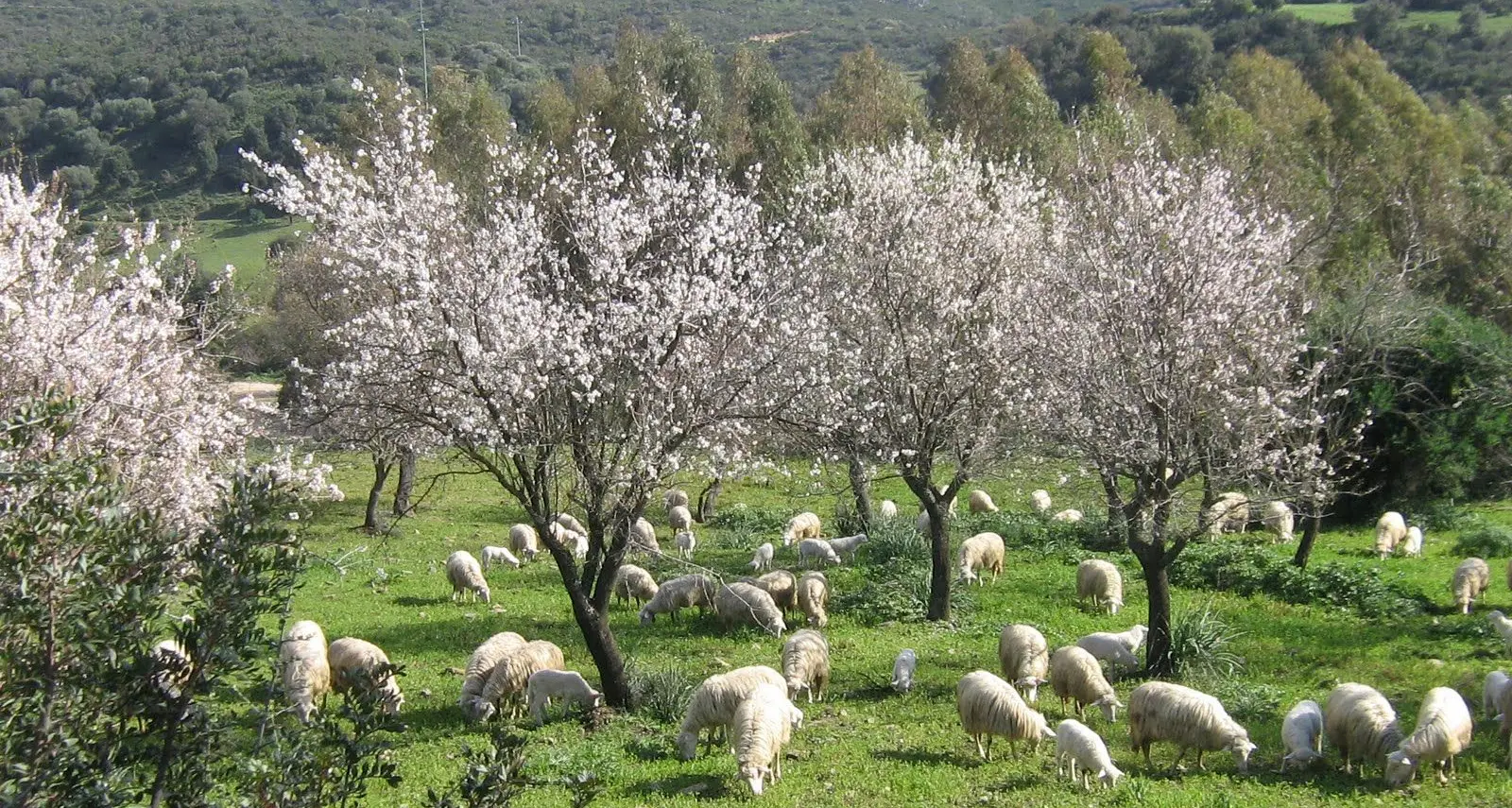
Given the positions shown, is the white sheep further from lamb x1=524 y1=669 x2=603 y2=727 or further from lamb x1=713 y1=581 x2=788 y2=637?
lamb x1=524 y1=669 x2=603 y2=727

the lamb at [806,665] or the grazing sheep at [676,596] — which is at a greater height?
the lamb at [806,665]

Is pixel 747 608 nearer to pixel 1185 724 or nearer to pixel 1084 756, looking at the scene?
pixel 1084 756

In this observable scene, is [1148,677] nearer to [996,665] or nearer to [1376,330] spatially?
[996,665]

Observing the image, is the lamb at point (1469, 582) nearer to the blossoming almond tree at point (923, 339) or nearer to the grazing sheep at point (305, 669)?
the blossoming almond tree at point (923, 339)

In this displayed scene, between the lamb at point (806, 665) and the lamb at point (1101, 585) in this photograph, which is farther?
the lamb at point (1101, 585)

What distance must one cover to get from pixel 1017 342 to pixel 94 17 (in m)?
170

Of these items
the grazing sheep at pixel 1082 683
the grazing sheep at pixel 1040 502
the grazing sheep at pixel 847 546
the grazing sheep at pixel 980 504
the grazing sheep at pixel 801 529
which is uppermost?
the grazing sheep at pixel 1082 683

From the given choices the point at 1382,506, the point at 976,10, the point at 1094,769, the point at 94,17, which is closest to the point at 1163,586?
the point at 1094,769

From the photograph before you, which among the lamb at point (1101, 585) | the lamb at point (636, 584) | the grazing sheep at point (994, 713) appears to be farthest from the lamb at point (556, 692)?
the lamb at point (1101, 585)

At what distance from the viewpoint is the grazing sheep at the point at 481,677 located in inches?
543

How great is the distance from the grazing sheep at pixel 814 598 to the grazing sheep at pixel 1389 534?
39.5 ft

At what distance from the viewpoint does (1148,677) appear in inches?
581

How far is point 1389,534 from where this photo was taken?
22.0 m

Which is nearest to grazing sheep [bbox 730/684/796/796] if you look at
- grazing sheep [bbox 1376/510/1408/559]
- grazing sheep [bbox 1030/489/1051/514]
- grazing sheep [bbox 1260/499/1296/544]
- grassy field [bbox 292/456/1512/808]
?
grassy field [bbox 292/456/1512/808]
